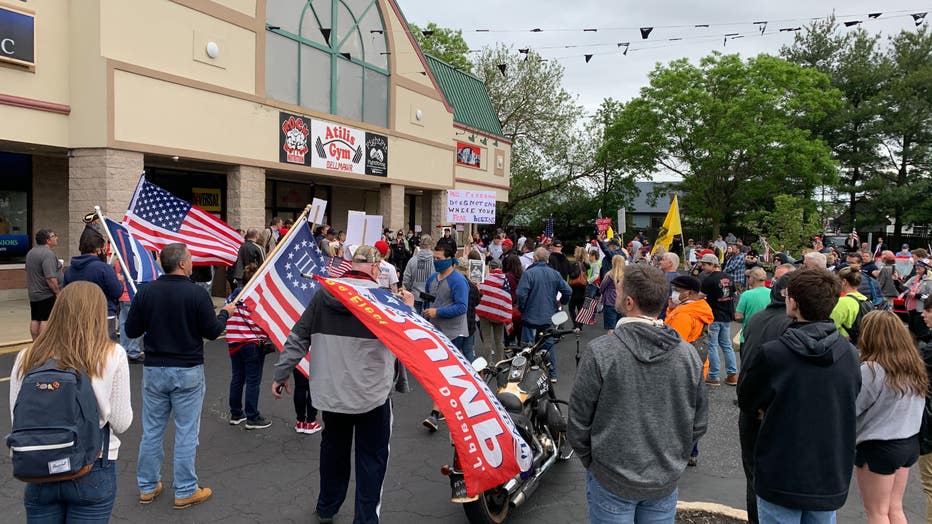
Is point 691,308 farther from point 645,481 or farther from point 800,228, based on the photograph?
point 800,228

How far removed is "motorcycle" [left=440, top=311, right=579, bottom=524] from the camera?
401cm

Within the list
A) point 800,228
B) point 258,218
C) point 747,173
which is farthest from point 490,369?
point 747,173

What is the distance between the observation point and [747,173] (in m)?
35.9

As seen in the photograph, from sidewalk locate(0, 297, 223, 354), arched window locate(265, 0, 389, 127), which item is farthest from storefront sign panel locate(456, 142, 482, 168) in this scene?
sidewalk locate(0, 297, 223, 354)

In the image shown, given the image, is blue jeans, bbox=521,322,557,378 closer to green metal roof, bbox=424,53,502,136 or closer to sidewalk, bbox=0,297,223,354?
sidewalk, bbox=0,297,223,354

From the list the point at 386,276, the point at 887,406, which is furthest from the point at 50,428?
the point at 386,276

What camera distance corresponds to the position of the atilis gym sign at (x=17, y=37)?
11.3 metres

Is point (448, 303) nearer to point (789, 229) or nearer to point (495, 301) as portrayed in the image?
point (495, 301)

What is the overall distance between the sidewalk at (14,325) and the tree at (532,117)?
2851cm

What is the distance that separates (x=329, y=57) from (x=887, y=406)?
17.4m

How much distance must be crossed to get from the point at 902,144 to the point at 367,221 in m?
41.4

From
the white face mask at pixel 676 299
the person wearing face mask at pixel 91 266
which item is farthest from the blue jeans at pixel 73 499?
the white face mask at pixel 676 299

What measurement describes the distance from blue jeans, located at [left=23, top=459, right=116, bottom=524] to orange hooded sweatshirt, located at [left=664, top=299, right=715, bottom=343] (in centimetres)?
498

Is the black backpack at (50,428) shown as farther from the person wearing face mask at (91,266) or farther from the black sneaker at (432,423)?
the person wearing face mask at (91,266)
